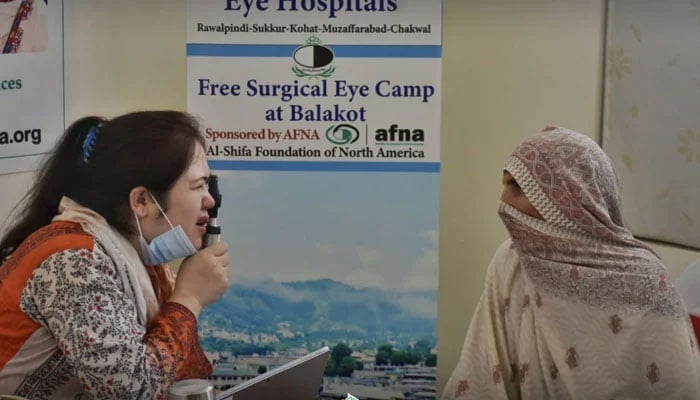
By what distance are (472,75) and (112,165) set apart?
173cm

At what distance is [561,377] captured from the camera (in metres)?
2.42

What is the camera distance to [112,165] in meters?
2.12

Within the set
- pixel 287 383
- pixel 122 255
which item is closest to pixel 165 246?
pixel 122 255

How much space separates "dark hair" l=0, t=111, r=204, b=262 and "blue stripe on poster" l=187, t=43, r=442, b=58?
121 cm

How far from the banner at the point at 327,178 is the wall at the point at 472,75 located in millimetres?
143

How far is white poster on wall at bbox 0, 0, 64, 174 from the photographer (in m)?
2.99

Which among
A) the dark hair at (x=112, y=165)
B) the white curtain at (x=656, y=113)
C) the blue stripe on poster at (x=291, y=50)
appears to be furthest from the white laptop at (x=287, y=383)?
the white curtain at (x=656, y=113)

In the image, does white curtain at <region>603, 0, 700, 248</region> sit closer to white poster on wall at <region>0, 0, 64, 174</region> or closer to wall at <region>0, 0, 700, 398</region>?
wall at <region>0, 0, 700, 398</region>

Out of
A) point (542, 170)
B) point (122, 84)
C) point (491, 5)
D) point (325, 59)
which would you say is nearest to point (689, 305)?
point (542, 170)

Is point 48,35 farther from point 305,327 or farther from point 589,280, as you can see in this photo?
point 589,280

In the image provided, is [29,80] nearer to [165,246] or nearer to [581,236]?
[165,246]

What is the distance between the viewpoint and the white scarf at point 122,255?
2045 mm

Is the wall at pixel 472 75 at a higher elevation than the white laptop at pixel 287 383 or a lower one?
higher

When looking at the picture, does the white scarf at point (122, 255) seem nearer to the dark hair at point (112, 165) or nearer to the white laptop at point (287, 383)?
the dark hair at point (112, 165)
